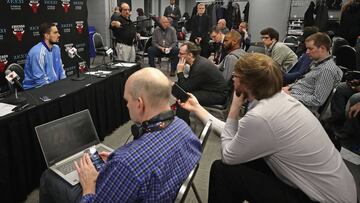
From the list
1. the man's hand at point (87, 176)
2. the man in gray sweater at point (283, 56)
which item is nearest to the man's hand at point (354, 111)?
the man in gray sweater at point (283, 56)

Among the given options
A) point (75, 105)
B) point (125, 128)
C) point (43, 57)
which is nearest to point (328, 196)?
point (75, 105)

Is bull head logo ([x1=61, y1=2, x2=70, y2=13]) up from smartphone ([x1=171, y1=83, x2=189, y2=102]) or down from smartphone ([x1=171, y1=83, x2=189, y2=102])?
up

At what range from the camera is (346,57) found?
390 cm

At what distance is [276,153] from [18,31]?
4.36 meters

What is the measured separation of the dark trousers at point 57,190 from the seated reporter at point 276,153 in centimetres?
72

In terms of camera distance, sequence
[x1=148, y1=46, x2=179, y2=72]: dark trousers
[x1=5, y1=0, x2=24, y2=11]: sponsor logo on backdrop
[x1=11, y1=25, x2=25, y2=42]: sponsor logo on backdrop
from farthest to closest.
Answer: [x1=148, y1=46, x2=179, y2=72]: dark trousers, [x1=11, y1=25, x2=25, y2=42]: sponsor logo on backdrop, [x1=5, y1=0, x2=24, y2=11]: sponsor logo on backdrop

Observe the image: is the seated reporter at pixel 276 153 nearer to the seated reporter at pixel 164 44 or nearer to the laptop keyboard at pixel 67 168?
the laptop keyboard at pixel 67 168

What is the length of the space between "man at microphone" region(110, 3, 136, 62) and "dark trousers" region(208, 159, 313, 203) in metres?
4.48

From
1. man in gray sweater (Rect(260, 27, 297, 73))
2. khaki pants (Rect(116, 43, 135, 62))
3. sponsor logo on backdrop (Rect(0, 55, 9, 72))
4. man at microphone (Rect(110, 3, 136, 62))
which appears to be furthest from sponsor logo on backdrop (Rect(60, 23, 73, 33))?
man in gray sweater (Rect(260, 27, 297, 73))

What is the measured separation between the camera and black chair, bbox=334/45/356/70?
3834 millimetres

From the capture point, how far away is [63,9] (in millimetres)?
5195

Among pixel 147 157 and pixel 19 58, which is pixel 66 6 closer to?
pixel 19 58

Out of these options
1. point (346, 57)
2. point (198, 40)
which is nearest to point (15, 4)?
point (198, 40)

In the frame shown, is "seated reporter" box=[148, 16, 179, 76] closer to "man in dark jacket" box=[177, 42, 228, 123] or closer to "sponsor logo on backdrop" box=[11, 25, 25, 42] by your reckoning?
"sponsor logo on backdrop" box=[11, 25, 25, 42]
